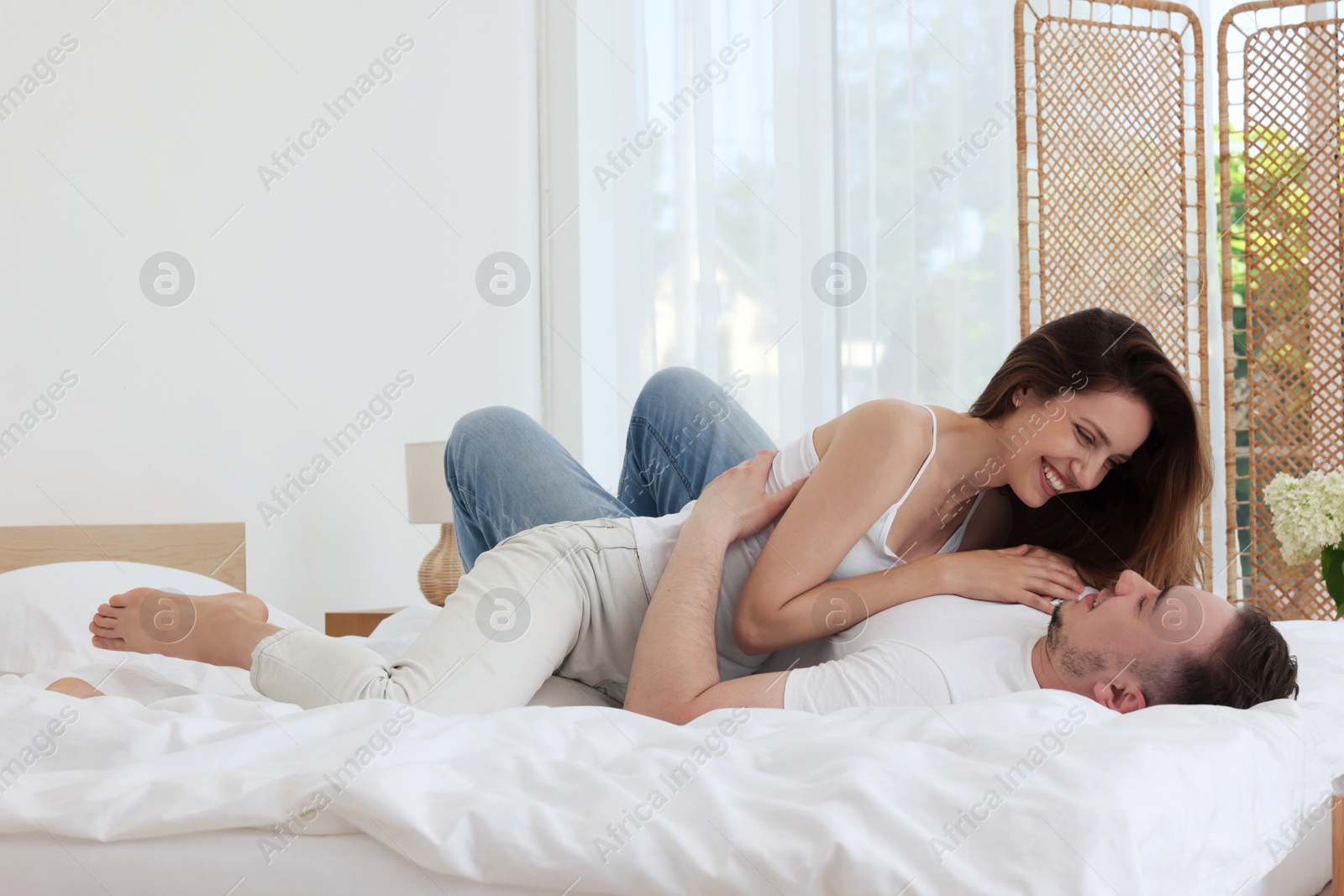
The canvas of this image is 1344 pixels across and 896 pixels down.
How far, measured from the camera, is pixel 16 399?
6.18ft

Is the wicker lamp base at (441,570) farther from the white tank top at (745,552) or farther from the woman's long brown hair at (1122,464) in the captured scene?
the woman's long brown hair at (1122,464)

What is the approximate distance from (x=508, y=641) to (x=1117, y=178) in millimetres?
2128

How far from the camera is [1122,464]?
1454 mm

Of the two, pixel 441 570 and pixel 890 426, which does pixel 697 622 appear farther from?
pixel 441 570

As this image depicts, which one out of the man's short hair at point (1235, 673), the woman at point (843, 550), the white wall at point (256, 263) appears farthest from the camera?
the white wall at point (256, 263)

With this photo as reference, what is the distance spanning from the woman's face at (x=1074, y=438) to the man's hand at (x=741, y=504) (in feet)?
0.95

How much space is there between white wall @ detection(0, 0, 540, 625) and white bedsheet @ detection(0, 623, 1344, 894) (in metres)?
1.23

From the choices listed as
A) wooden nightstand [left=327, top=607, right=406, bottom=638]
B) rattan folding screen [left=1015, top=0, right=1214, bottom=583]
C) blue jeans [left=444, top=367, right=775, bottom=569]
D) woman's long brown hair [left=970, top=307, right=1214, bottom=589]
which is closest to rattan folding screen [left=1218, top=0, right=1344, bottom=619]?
rattan folding screen [left=1015, top=0, right=1214, bottom=583]

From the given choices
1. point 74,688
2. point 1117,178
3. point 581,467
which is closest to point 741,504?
point 581,467

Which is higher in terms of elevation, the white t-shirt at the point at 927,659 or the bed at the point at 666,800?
the bed at the point at 666,800

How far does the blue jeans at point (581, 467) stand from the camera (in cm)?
164

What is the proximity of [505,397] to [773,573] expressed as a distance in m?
2.35

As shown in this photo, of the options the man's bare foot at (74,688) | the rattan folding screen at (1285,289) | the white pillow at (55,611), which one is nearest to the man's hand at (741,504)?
the white pillow at (55,611)

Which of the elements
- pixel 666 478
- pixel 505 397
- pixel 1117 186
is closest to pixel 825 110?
pixel 1117 186
